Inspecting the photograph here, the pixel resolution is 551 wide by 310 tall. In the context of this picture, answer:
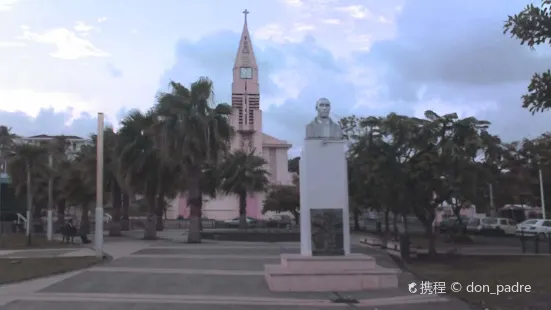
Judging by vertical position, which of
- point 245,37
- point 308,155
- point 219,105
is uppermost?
point 245,37

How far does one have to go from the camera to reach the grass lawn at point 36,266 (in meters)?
15.8

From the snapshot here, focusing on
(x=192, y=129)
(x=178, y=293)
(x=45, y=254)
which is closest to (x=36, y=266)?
(x=45, y=254)

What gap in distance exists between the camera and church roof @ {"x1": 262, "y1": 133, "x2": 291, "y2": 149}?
87.4 meters

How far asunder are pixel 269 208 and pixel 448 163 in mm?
46436

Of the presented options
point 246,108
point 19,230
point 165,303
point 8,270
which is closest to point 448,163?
point 165,303

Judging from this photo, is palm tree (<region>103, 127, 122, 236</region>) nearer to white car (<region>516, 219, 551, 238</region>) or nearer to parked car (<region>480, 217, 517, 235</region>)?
white car (<region>516, 219, 551, 238</region>)

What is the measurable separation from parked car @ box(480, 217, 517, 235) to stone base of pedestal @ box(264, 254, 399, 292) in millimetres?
31806

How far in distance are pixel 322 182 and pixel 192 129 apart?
1428 centimetres

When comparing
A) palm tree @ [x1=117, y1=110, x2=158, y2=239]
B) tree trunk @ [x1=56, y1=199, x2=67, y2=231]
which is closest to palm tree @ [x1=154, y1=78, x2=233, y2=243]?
palm tree @ [x1=117, y1=110, x2=158, y2=239]

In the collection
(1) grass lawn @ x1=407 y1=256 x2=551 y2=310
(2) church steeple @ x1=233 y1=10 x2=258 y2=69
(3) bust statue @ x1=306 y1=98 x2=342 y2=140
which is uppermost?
(2) church steeple @ x1=233 y1=10 x2=258 y2=69

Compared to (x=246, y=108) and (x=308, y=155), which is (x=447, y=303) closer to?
(x=308, y=155)

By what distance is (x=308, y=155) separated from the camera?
15.5 meters

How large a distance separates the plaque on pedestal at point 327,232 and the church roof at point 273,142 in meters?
71.5

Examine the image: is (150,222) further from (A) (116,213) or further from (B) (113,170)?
(A) (116,213)
